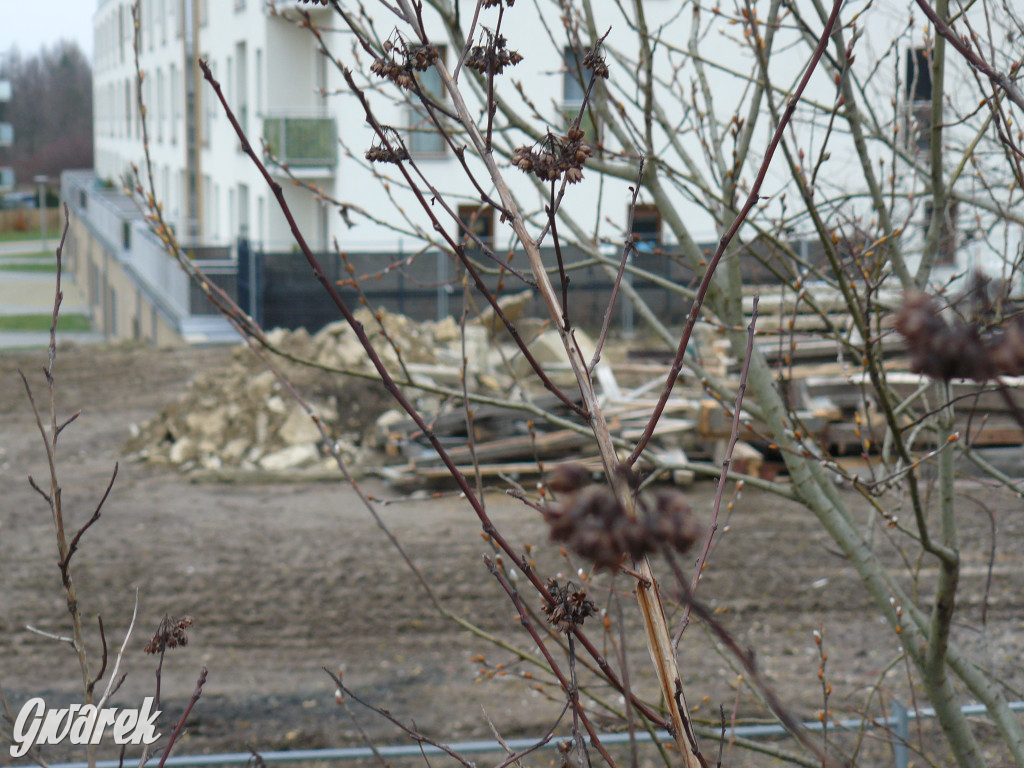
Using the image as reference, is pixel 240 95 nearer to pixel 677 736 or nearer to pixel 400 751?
pixel 400 751

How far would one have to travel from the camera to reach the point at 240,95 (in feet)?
87.0

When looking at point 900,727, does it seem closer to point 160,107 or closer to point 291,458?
point 291,458

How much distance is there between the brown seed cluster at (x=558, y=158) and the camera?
1217mm

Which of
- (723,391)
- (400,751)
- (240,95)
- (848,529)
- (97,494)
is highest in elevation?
(240,95)

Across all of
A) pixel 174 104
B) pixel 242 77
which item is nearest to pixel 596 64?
pixel 242 77

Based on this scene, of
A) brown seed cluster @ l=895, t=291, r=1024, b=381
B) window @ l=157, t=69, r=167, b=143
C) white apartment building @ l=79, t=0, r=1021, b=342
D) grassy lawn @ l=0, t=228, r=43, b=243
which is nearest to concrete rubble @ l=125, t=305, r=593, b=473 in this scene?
white apartment building @ l=79, t=0, r=1021, b=342

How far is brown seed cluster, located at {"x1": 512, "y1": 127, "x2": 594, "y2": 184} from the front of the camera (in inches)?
47.9

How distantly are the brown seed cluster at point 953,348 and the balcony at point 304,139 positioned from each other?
22.6 m

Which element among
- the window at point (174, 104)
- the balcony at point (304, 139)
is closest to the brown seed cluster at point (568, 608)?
→ the balcony at point (304, 139)

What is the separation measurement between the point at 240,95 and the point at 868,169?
25.6 meters

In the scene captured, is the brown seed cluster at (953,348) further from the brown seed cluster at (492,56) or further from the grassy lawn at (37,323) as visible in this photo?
the grassy lawn at (37,323)

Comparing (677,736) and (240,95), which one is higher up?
(240,95)

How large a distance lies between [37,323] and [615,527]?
4332cm

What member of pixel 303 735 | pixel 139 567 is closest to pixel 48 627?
pixel 139 567
